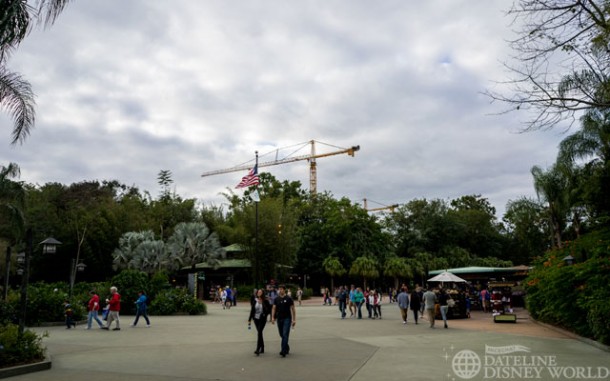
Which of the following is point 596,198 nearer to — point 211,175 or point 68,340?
point 68,340

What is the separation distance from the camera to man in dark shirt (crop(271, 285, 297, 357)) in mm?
10328

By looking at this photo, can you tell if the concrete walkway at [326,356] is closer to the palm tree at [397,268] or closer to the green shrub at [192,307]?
the green shrub at [192,307]

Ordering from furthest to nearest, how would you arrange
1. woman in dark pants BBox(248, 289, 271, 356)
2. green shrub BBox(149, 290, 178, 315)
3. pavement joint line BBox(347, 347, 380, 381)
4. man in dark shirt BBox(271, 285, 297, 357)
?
1. green shrub BBox(149, 290, 178, 315)
2. woman in dark pants BBox(248, 289, 271, 356)
3. man in dark shirt BBox(271, 285, 297, 357)
4. pavement joint line BBox(347, 347, 380, 381)

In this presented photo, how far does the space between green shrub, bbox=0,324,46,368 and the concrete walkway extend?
1.85 ft

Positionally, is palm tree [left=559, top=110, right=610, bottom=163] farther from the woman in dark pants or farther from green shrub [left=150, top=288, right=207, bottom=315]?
green shrub [left=150, top=288, right=207, bottom=315]

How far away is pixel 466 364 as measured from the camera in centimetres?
924

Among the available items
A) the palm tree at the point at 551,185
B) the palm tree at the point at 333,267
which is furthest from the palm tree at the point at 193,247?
the palm tree at the point at 551,185

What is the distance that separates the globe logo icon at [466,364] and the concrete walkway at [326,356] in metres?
0.02

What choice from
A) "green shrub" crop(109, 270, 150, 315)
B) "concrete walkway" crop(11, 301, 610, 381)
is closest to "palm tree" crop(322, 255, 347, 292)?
"green shrub" crop(109, 270, 150, 315)

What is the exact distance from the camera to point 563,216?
36656 mm

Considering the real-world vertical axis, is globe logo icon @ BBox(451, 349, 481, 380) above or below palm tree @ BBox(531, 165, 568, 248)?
below

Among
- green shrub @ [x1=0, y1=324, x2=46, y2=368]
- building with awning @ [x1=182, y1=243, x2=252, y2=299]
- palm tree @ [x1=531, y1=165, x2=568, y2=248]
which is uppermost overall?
palm tree @ [x1=531, y1=165, x2=568, y2=248]

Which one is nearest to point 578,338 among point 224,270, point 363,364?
point 363,364

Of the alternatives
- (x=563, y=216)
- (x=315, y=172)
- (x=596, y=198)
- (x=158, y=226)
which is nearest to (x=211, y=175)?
(x=315, y=172)
